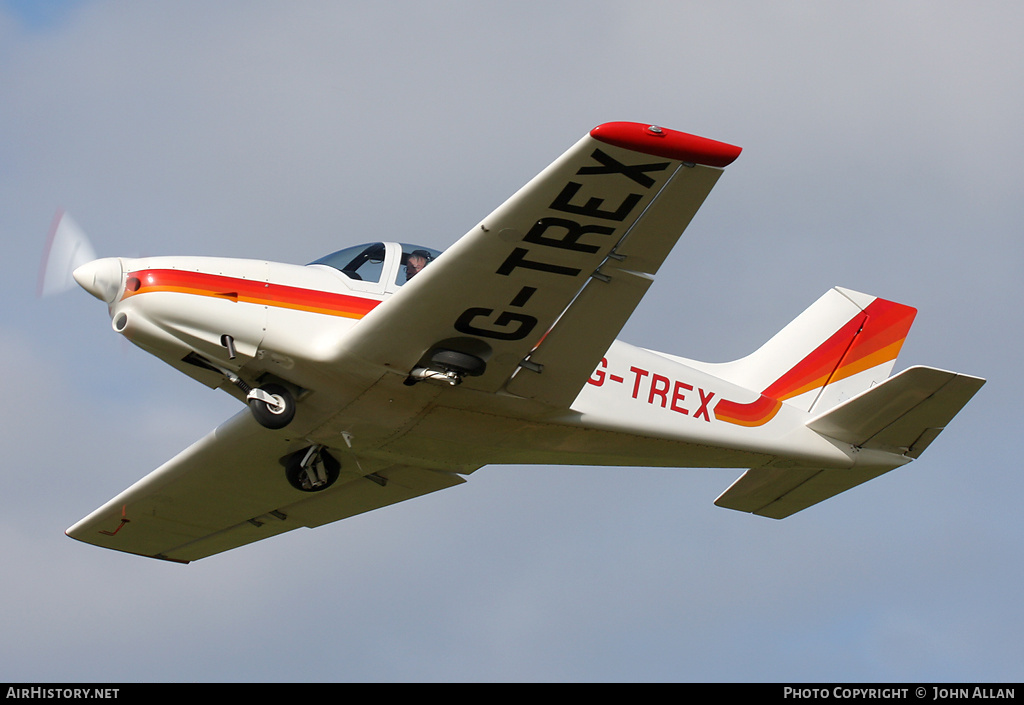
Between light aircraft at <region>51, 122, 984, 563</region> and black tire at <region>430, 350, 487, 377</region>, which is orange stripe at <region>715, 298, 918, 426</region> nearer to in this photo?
light aircraft at <region>51, 122, 984, 563</region>

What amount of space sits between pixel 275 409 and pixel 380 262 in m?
1.73

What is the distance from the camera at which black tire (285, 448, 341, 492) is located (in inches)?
546

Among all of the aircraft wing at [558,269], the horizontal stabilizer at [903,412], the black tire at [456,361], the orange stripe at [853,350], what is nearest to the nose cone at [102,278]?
the aircraft wing at [558,269]

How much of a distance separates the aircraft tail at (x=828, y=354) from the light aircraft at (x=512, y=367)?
0.02m

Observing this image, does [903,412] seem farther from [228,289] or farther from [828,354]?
[228,289]

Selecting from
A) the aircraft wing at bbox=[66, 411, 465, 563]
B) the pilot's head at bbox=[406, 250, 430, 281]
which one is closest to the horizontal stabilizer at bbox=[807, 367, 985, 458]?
the aircraft wing at bbox=[66, 411, 465, 563]

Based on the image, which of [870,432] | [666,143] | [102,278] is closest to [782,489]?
[870,432]

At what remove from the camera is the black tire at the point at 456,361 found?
11383 mm

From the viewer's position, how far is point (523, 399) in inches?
476

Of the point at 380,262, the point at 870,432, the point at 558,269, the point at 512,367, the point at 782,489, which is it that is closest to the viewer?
the point at 558,269

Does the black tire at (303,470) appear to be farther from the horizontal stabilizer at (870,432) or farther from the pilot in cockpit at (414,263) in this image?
the horizontal stabilizer at (870,432)

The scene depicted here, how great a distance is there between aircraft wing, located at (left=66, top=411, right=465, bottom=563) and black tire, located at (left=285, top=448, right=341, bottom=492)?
11 centimetres

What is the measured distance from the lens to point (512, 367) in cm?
1176

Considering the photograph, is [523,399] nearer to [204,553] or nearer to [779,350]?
A: [779,350]
